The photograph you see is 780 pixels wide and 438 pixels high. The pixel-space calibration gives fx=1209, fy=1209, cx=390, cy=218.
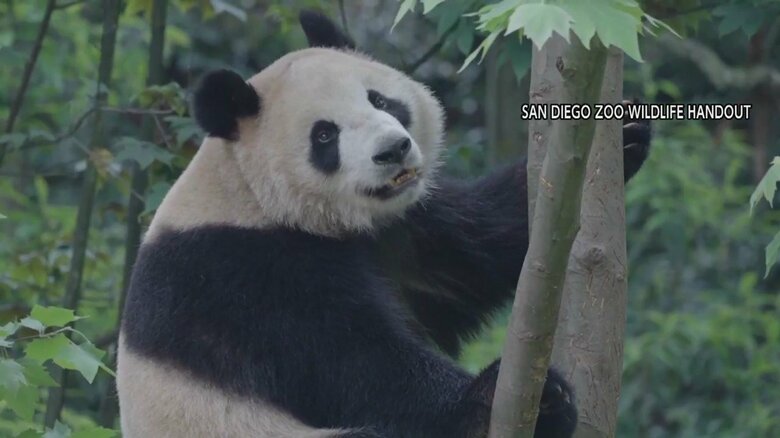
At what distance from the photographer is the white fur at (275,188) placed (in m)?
4.46

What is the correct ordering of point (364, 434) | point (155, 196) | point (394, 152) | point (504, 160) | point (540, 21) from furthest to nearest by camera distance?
point (504, 160), point (155, 196), point (394, 152), point (364, 434), point (540, 21)

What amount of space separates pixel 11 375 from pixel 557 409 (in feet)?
5.53

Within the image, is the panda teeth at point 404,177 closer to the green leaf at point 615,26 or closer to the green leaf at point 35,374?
the green leaf at point 35,374

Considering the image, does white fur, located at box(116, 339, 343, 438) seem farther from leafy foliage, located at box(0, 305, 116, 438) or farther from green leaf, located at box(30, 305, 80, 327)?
green leaf, located at box(30, 305, 80, 327)

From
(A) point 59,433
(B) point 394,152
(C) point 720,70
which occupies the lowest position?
(A) point 59,433

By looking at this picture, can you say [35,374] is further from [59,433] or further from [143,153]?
[143,153]

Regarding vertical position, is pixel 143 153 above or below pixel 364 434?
above

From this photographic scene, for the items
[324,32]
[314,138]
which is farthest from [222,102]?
[324,32]

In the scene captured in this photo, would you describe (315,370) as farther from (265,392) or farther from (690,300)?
(690,300)

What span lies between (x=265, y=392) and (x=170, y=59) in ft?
30.2

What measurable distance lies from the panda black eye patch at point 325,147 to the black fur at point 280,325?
30cm

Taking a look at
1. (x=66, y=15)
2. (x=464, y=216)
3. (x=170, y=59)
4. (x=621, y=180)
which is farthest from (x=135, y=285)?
(x=170, y=59)

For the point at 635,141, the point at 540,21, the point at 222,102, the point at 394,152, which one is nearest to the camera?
the point at 540,21

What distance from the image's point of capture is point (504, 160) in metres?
9.81
